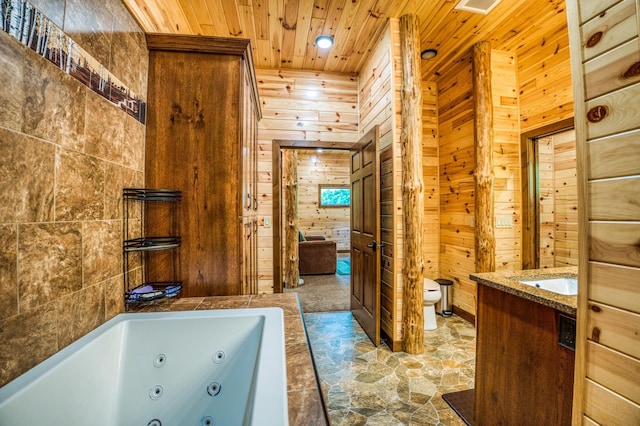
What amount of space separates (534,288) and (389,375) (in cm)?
128

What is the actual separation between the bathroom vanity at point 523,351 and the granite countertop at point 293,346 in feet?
3.28

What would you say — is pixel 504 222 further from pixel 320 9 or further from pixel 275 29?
pixel 275 29

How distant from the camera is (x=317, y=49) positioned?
2.80 metres


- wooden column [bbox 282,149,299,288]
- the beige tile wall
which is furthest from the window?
the beige tile wall

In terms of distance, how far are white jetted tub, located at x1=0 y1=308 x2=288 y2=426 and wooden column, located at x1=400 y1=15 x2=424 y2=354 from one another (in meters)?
1.44

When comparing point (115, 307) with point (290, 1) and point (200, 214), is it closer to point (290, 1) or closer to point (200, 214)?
point (200, 214)

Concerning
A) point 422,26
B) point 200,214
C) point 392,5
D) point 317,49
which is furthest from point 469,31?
point 200,214

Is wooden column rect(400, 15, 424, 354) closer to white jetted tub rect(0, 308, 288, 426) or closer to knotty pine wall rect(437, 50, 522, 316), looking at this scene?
knotty pine wall rect(437, 50, 522, 316)

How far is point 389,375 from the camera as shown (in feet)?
6.42

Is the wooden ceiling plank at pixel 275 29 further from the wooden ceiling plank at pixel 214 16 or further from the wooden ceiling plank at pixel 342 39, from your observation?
the wooden ceiling plank at pixel 342 39

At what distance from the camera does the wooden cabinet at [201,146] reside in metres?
1.55

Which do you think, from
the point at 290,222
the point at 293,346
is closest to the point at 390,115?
the point at 293,346

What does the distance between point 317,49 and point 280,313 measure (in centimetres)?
280

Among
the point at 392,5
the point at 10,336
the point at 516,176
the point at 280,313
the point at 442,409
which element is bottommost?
the point at 442,409
